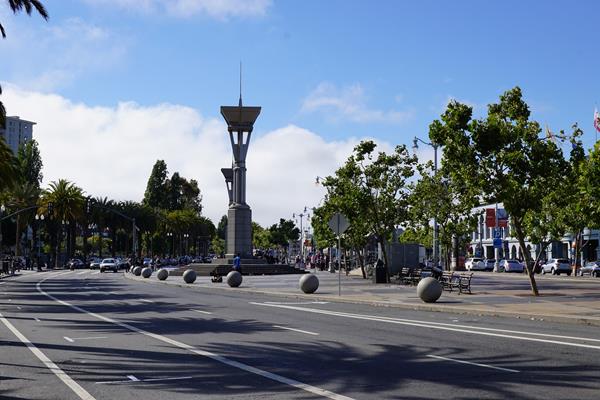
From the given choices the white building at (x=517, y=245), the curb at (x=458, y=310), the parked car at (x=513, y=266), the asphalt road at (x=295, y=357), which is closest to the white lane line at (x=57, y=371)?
the asphalt road at (x=295, y=357)

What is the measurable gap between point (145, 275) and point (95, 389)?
4977 centimetres

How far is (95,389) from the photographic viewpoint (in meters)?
9.81

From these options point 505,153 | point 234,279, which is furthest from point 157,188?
point 505,153

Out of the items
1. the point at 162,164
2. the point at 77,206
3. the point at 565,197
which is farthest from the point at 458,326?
the point at 162,164

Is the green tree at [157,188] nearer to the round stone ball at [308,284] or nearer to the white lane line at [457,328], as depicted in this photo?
the round stone ball at [308,284]

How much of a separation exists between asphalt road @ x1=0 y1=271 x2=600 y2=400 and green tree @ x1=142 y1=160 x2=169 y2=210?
115508 millimetres

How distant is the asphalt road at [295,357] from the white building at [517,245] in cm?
6141

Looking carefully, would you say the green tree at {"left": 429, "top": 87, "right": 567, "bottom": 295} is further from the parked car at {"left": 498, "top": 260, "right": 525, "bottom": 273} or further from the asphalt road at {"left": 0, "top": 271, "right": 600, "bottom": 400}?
the parked car at {"left": 498, "top": 260, "right": 525, "bottom": 273}

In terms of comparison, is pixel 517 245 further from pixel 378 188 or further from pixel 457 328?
pixel 457 328

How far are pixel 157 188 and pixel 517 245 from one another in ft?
217

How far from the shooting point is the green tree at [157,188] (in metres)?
136

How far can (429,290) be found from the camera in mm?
25703

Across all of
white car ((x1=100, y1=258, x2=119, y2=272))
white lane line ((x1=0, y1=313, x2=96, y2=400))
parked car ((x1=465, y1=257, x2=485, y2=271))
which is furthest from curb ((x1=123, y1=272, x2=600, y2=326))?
white car ((x1=100, y1=258, x2=119, y2=272))

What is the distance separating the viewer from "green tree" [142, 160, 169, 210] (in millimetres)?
Answer: 136250
